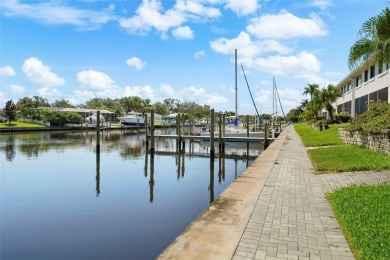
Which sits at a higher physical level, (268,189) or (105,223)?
(268,189)

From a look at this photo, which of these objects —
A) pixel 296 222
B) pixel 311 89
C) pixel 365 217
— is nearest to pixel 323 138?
pixel 365 217

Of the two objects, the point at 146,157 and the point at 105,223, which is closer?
the point at 105,223

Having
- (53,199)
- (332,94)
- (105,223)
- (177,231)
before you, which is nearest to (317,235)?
(177,231)

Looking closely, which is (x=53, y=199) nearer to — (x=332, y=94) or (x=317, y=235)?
(x=317, y=235)

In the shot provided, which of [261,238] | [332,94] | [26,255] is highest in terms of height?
[332,94]

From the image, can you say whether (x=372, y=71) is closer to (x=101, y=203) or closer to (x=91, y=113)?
(x=101, y=203)

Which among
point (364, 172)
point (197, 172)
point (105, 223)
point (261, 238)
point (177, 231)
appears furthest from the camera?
point (197, 172)

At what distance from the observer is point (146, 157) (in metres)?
25.2

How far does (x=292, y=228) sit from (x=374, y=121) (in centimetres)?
1197

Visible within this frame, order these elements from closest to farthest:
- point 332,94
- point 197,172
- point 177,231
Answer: point 177,231 < point 197,172 < point 332,94

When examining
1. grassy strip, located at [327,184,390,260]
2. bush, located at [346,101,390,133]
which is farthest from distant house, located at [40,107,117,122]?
grassy strip, located at [327,184,390,260]

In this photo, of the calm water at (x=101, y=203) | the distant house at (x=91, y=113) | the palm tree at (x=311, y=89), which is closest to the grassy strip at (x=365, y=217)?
the calm water at (x=101, y=203)

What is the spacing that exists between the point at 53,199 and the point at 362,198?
1057 cm

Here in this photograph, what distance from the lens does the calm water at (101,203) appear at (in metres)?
7.89
